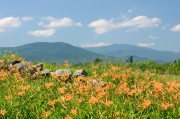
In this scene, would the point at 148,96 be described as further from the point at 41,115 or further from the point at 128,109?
the point at 41,115

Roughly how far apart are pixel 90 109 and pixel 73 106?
387 millimetres

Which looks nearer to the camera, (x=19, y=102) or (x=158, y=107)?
(x=158, y=107)

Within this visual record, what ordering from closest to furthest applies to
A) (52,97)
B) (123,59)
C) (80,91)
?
1. (80,91)
2. (52,97)
3. (123,59)

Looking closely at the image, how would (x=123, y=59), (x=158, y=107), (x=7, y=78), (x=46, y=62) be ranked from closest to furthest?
(x=158, y=107), (x=7, y=78), (x=123, y=59), (x=46, y=62)

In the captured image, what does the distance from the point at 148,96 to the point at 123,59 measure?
996 centimetres

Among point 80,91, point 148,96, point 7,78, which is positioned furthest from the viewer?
point 7,78

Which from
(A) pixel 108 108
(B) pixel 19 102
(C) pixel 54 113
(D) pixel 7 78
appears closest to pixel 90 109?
(A) pixel 108 108

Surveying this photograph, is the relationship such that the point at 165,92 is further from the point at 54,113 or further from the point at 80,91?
the point at 54,113

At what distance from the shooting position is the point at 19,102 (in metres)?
6.79

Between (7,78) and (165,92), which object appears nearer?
(165,92)

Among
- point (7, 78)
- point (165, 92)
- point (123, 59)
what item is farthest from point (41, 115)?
point (123, 59)

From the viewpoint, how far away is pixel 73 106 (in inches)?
238

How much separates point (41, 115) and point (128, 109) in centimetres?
182

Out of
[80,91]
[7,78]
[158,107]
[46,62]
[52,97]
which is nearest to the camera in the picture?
[158,107]
